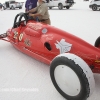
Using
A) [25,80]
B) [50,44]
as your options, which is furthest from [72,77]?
[25,80]

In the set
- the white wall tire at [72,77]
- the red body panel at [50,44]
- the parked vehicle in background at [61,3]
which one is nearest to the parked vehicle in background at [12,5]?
the parked vehicle in background at [61,3]

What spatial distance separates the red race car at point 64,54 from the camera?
6.80 ft

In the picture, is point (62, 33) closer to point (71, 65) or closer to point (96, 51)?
point (96, 51)

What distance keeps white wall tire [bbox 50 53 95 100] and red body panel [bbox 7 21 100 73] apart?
1.47 ft

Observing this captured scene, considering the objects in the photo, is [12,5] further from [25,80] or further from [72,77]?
[72,77]

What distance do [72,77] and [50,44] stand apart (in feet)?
3.50

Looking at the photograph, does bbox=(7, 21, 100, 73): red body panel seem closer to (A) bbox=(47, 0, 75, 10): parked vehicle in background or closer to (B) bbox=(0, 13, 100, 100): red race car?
(B) bbox=(0, 13, 100, 100): red race car

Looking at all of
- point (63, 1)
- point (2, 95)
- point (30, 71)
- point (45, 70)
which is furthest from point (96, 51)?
point (63, 1)

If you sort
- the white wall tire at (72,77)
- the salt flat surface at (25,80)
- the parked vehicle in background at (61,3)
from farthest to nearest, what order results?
the parked vehicle in background at (61,3) < the salt flat surface at (25,80) < the white wall tire at (72,77)

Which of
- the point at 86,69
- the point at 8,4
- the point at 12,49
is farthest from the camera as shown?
the point at 8,4

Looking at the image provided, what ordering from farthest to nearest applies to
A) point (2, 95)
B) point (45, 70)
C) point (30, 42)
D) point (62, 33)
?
point (30, 42) → point (45, 70) → point (62, 33) → point (2, 95)

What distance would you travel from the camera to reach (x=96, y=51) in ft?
8.57

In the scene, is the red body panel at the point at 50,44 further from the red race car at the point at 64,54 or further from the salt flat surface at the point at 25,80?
the salt flat surface at the point at 25,80

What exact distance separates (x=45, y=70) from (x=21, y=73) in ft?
1.66
